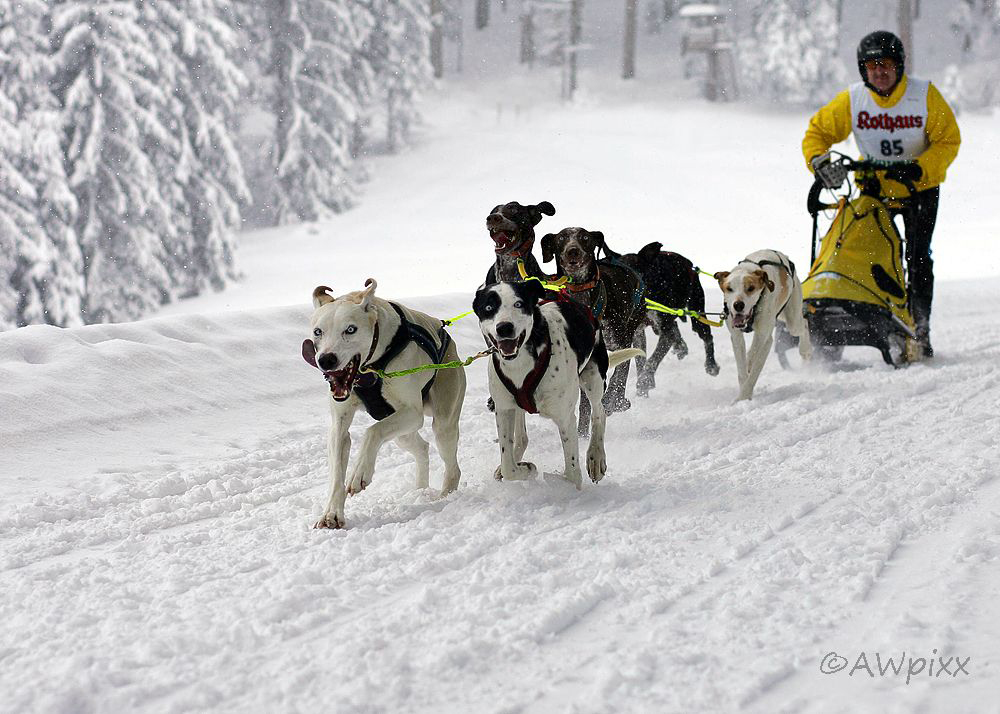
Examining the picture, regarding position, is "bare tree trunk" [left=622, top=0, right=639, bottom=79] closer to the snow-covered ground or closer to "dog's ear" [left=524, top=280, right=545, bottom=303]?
the snow-covered ground

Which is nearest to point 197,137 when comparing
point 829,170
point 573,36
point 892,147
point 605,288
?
point 829,170

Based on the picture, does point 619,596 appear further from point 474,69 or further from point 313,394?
point 474,69

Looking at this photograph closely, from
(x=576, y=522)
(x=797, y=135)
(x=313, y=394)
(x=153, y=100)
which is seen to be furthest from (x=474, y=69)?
(x=576, y=522)

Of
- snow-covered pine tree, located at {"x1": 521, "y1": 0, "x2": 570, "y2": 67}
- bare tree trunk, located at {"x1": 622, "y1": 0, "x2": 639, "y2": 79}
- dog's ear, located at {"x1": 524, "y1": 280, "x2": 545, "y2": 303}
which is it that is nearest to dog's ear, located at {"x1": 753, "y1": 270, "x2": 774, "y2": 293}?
dog's ear, located at {"x1": 524, "y1": 280, "x2": 545, "y2": 303}

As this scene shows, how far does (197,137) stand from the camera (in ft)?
63.1

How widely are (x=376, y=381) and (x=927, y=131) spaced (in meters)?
5.40

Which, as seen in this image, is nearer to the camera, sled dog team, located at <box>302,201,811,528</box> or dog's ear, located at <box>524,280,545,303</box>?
sled dog team, located at <box>302,201,811,528</box>

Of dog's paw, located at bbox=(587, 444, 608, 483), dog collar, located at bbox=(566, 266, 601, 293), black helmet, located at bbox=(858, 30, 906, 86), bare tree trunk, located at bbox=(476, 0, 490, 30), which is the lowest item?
dog's paw, located at bbox=(587, 444, 608, 483)

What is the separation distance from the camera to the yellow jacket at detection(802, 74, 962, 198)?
7215 mm

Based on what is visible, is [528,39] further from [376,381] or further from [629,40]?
[376,381]

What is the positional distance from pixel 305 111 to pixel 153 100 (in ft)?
25.7

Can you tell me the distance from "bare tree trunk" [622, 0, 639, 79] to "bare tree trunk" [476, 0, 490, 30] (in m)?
10.6

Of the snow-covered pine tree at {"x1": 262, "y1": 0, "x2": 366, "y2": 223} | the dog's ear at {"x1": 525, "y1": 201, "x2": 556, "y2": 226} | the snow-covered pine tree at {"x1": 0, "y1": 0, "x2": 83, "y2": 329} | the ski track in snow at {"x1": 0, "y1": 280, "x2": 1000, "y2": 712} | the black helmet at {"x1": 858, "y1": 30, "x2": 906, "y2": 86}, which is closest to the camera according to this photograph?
the ski track in snow at {"x1": 0, "y1": 280, "x2": 1000, "y2": 712}

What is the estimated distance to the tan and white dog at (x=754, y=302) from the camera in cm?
621
